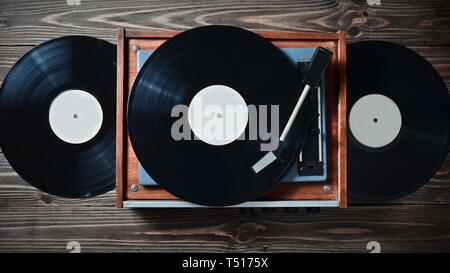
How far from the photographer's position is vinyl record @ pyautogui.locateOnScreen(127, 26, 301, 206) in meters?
0.62

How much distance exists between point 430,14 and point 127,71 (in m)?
0.95

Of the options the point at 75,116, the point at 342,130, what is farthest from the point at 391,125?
the point at 75,116

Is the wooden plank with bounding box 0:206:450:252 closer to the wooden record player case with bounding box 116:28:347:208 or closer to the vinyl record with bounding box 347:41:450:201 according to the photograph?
the vinyl record with bounding box 347:41:450:201

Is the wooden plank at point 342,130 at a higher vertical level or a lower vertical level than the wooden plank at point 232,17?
lower

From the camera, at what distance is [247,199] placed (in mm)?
625

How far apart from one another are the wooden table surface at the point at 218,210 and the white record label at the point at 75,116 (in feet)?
0.65

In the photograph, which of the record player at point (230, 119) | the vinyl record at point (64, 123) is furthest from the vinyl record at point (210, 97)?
the vinyl record at point (64, 123)

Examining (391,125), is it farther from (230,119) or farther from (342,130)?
(230,119)

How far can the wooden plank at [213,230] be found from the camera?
87 centimetres

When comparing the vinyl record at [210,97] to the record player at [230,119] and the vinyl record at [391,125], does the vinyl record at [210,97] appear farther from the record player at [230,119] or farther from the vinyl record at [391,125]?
the vinyl record at [391,125]

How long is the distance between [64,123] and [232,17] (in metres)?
0.59

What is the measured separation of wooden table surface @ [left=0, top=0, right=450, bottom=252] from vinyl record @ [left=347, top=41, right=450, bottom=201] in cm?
7

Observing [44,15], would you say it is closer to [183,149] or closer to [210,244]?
[183,149]
